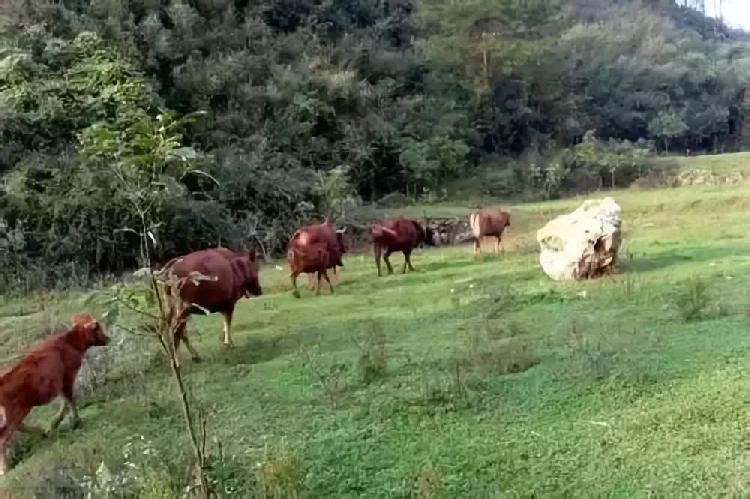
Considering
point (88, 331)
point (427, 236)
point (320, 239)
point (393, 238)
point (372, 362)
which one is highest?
point (88, 331)

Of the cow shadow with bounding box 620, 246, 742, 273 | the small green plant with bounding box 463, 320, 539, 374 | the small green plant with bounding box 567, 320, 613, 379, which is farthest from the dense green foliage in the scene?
the cow shadow with bounding box 620, 246, 742, 273

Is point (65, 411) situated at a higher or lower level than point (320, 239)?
lower

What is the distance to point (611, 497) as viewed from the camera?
5145 millimetres

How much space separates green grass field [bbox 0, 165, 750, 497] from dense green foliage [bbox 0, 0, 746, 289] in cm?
204

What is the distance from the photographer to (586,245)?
38.9 ft

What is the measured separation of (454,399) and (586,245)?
18.1 ft

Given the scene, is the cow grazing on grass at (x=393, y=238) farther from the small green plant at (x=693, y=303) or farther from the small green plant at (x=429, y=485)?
the small green plant at (x=429, y=485)

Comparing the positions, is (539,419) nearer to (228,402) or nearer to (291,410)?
(291,410)

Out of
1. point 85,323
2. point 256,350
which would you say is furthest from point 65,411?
point 256,350

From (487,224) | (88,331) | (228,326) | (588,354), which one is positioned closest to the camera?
(588,354)

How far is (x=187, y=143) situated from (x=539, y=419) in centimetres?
1528

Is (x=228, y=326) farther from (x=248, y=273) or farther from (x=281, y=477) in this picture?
(x=281, y=477)

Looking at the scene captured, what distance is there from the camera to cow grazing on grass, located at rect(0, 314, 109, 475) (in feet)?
22.5

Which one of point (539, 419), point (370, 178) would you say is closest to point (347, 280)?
point (539, 419)
